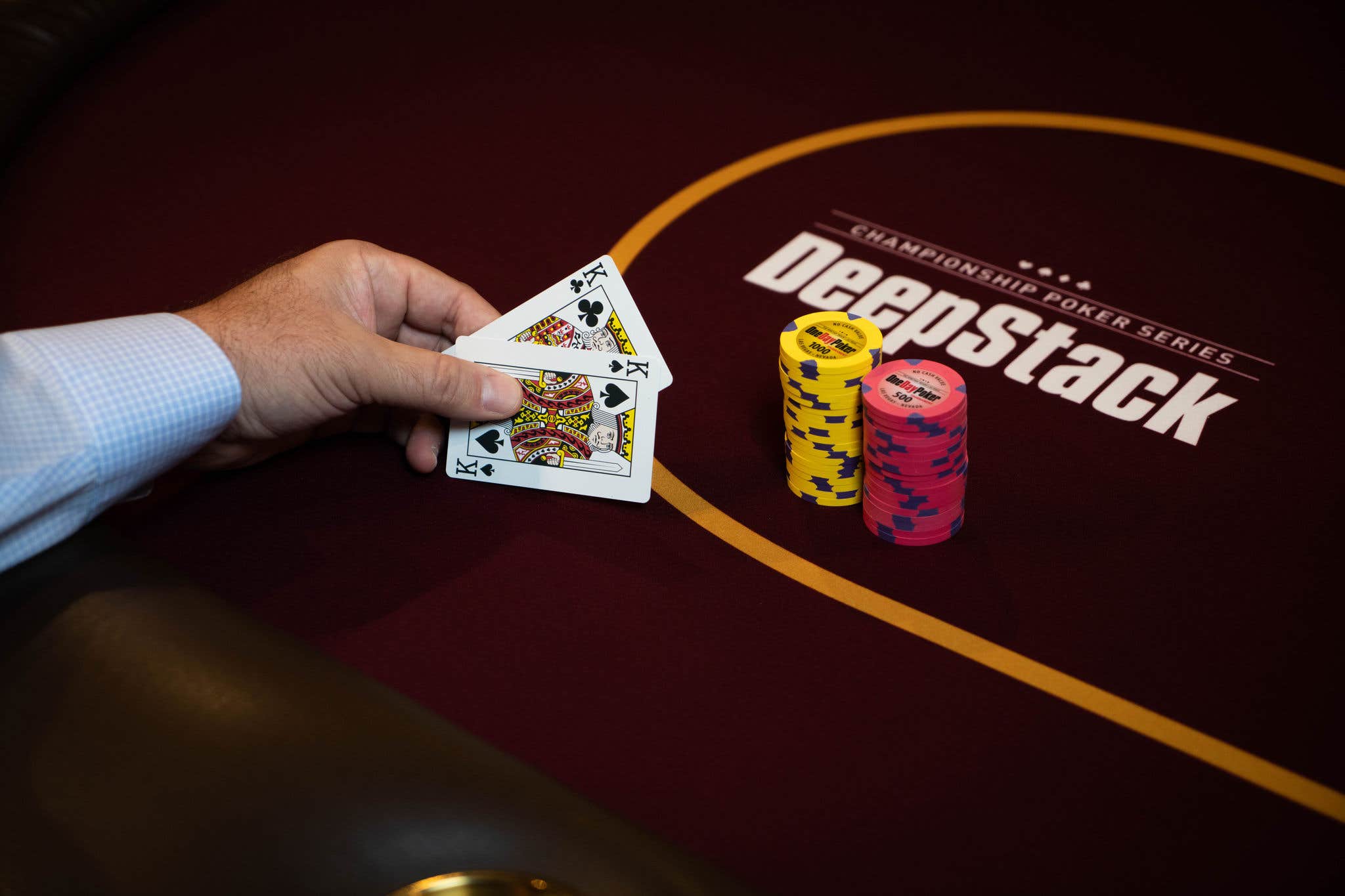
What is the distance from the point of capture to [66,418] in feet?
5.34

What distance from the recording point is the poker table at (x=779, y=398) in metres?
1.62

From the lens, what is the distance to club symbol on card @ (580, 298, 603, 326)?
2.09 m

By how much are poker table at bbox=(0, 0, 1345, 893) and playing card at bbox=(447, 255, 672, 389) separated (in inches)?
8.7

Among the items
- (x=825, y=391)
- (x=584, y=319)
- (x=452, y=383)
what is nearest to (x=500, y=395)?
(x=452, y=383)

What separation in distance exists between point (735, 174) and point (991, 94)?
77 centimetres

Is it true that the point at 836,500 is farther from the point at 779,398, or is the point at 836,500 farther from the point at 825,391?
the point at 779,398

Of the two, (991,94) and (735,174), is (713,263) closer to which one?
(735,174)

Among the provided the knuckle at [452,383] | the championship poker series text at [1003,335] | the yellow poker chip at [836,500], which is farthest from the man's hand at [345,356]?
the championship poker series text at [1003,335]

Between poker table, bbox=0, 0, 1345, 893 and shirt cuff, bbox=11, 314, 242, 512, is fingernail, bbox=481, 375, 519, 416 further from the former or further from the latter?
shirt cuff, bbox=11, 314, 242, 512

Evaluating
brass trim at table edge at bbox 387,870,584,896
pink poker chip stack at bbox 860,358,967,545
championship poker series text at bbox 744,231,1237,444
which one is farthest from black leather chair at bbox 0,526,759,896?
championship poker series text at bbox 744,231,1237,444

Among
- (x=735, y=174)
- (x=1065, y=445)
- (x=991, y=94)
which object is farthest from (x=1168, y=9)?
(x=1065, y=445)

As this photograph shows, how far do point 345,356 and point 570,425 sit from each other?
15.2 inches

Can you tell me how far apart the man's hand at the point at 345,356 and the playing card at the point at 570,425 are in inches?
1.9

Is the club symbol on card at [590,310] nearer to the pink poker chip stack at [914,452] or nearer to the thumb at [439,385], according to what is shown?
the thumb at [439,385]
